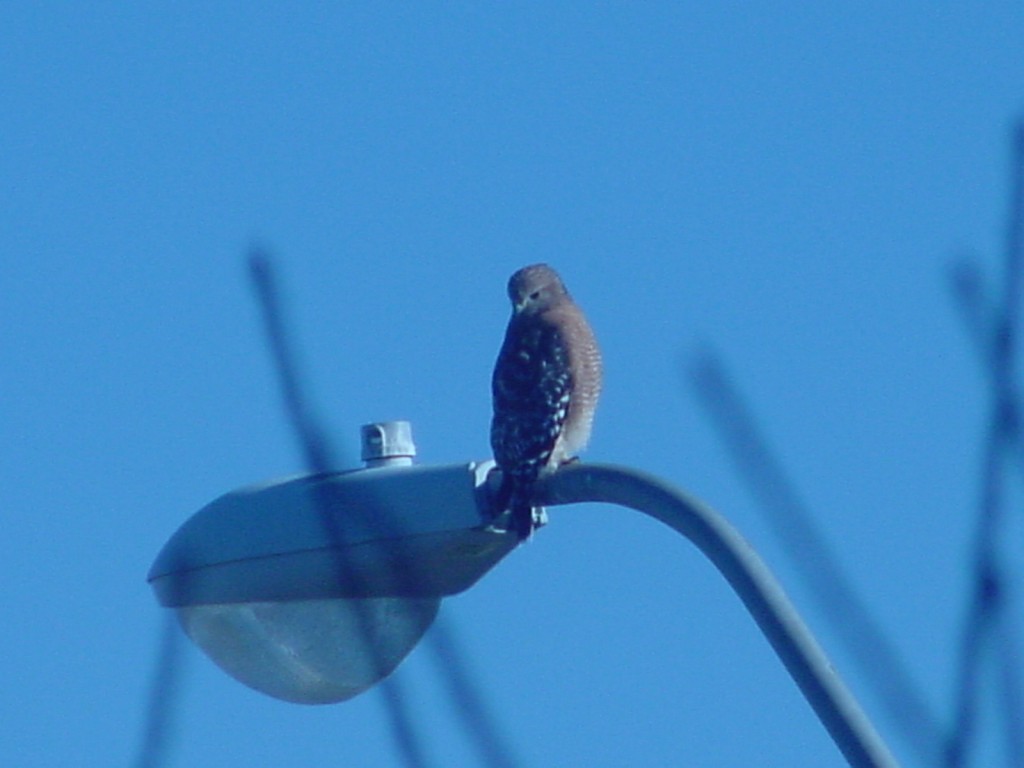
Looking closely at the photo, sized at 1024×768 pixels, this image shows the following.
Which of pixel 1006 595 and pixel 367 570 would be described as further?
pixel 367 570

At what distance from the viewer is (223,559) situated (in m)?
5.00

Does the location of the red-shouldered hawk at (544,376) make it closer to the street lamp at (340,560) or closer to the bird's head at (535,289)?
the bird's head at (535,289)

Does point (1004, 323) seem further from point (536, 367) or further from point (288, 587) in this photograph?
point (536, 367)

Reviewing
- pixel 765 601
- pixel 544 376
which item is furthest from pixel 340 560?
pixel 544 376

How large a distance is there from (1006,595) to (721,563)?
1167 millimetres

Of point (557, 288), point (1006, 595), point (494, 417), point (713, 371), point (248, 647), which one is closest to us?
point (1006, 595)

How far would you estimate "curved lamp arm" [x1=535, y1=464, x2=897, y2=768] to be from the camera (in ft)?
10.8

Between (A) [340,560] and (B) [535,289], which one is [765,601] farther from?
(B) [535,289]

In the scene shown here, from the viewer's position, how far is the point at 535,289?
9.66 m

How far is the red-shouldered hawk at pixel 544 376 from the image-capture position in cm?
760

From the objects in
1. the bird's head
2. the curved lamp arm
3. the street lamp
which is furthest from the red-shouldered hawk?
the curved lamp arm

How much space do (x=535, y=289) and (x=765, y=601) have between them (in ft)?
20.2

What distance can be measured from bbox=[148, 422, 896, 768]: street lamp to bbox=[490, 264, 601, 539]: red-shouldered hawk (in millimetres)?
1320

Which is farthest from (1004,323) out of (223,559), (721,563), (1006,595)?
(223,559)
